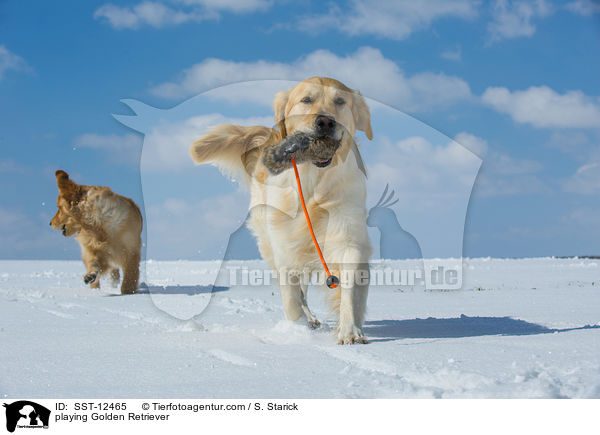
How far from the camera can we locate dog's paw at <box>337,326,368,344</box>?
149 inches

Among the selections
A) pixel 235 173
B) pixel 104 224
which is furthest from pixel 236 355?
pixel 104 224

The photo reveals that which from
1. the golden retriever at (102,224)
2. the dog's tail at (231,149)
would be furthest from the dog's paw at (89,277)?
the dog's tail at (231,149)

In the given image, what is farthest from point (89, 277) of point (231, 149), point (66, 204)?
point (231, 149)

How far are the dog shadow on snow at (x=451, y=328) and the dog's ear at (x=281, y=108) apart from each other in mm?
1787

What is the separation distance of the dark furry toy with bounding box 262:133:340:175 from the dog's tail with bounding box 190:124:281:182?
832 millimetres

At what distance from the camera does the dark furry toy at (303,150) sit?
148 inches

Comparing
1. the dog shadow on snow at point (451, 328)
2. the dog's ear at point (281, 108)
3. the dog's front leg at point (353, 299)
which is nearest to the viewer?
the dog's front leg at point (353, 299)

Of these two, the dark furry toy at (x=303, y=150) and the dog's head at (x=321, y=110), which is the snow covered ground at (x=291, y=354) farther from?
the dog's head at (x=321, y=110)

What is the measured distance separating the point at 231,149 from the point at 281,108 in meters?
0.94

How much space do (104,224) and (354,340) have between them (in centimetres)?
609

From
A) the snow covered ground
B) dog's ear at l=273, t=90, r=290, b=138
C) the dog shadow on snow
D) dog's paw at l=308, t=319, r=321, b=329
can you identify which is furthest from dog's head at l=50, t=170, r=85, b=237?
dog's ear at l=273, t=90, r=290, b=138
